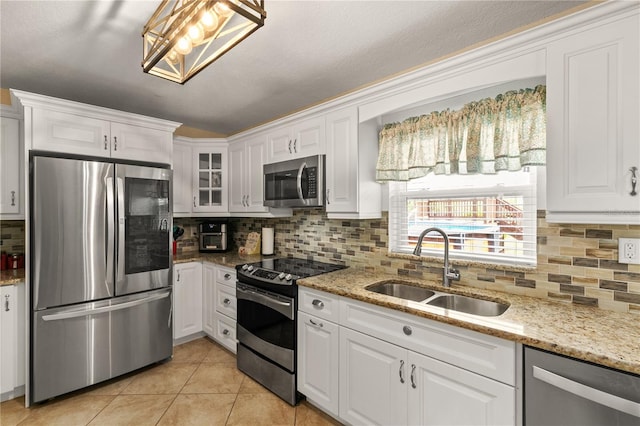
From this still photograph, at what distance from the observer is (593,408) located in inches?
44.5

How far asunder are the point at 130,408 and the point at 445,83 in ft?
9.90

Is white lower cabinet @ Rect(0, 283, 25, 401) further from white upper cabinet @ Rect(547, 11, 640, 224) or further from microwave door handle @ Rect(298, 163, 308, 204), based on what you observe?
white upper cabinet @ Rect(547, 11, 640, 224)

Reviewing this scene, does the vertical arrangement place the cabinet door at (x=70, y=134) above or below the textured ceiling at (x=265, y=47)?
below

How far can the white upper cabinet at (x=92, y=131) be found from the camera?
221cm

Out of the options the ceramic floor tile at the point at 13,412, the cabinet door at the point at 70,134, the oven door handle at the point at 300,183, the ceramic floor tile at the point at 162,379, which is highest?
the cabinet door at the point at 70,134

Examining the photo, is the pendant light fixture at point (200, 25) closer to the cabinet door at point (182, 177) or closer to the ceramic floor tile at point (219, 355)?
the cabinet door at point (182, 177)

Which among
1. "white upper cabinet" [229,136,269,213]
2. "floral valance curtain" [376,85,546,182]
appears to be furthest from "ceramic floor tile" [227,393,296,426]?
"floral valance curtain" [376,85,546,182]

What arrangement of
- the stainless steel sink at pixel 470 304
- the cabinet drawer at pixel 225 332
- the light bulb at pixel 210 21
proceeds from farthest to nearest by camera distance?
1. the cabinet drawer at pixel 225 332
2. the stainless steel sink at pixel 470 304
3. the light bulb at pixel 210 21

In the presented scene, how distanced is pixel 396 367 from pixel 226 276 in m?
1.83

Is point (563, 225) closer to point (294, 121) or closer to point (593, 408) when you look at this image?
point (593, 408)

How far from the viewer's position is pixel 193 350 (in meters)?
3.11

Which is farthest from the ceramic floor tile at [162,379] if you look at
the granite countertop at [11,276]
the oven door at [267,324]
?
the granite countertop at [11,276]

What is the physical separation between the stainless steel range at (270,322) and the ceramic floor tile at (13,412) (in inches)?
56.9

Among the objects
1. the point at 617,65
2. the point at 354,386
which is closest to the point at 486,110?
the point at 617,65
